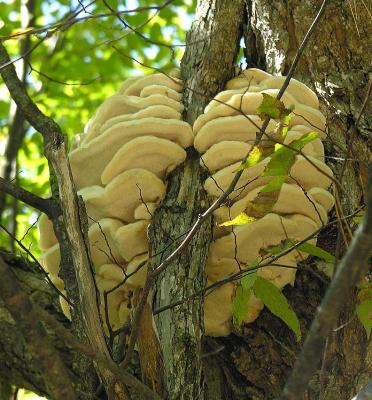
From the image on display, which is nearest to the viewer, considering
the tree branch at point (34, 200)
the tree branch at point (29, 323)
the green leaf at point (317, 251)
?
the tree branch at point (29, 323)

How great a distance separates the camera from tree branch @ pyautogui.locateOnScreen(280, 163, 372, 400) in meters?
1.72

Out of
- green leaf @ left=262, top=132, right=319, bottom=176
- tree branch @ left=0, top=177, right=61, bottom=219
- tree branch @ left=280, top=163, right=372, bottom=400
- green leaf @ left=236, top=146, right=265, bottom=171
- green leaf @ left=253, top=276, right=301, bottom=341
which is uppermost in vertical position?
tree branch @ left=0, top=177, right=61, bottom=219

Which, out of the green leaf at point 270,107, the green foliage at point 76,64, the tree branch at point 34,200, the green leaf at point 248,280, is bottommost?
the green leaf at point 248,280

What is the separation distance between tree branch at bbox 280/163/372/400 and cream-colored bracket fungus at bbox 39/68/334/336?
192cm

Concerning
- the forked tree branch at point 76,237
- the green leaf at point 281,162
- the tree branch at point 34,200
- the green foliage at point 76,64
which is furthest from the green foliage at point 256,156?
the green foliage at point 76,64

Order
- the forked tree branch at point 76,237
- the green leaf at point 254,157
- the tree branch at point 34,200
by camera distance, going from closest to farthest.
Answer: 1. the forked tree branch at point 76,237
2. the green leaf at point 254,157
3. the tree branch at point 34,200

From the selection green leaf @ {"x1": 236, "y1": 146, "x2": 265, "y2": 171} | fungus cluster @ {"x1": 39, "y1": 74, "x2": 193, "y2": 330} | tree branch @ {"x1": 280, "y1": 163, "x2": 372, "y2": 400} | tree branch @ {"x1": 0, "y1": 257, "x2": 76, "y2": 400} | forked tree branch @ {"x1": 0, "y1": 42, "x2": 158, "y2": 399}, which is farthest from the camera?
fungus cluster @ {"x1": 39, "y1": 74, "x2": 193, "y2": 330}

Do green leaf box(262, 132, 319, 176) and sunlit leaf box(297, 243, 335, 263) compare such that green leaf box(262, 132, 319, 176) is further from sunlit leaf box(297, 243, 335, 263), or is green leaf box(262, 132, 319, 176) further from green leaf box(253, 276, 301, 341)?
green leaf box(253, 276, 301, 341)

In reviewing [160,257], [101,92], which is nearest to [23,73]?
[101,92]

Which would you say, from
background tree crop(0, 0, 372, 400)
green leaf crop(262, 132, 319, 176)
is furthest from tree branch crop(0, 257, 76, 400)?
green leaf crop(262, 132, 319, 176)

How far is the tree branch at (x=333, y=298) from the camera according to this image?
5.64ft

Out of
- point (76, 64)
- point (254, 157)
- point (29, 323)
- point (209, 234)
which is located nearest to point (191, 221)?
point (209, 234)

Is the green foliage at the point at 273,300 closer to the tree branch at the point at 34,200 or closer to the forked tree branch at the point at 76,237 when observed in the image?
the forked tree branch at the point at 76,237

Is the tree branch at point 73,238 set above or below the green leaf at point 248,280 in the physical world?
above
